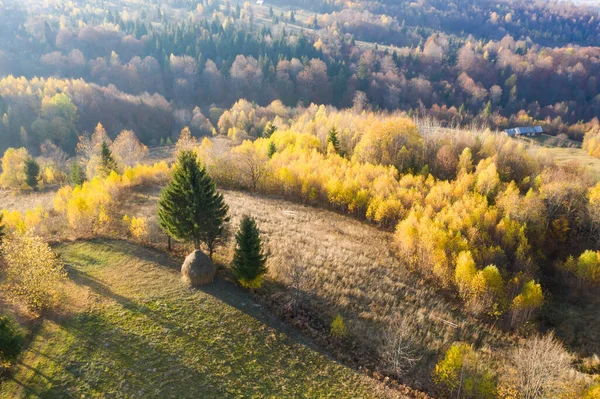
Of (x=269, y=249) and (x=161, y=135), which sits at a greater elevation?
(x=269, y=249)

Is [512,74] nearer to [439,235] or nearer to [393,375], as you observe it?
[439,235]

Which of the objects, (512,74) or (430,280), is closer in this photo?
(430,280)

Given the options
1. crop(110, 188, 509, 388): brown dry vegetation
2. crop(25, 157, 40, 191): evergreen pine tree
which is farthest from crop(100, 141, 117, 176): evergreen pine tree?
crop(25, 157, 40, 191): evergreen pine tree

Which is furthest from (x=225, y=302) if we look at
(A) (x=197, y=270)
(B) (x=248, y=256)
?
(B) (x=248, y=256)

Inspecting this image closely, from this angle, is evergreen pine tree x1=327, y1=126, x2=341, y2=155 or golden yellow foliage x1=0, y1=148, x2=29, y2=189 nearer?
golden yellow foliage x1=0, y1=148, x2=29, y2=189

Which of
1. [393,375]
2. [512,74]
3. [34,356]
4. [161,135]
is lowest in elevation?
[161,135]

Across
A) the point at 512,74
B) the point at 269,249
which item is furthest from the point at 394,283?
the point at 512,74

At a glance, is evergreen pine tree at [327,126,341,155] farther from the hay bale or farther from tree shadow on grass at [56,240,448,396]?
the hay bale
